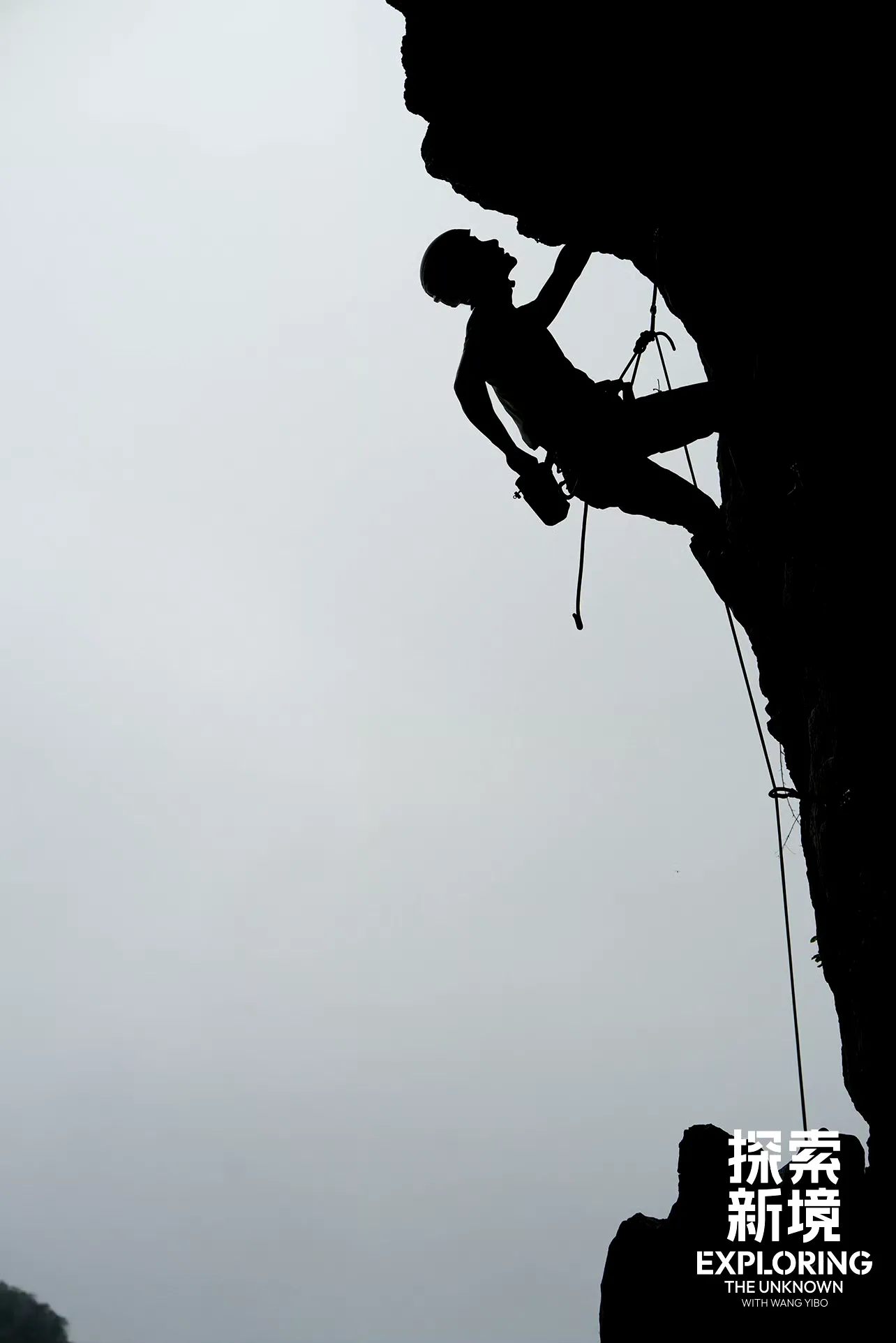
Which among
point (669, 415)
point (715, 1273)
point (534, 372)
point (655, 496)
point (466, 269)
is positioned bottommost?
point (715, 1273)

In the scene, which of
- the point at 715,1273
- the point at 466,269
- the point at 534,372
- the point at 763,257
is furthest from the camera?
the point at 466,269

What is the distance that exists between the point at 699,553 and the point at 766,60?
3023 millimetres

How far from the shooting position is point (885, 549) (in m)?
4.42

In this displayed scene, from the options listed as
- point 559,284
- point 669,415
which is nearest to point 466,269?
point 559,284

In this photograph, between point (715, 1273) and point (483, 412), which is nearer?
point (715, 1273)

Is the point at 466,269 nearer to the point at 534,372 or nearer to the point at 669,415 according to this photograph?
the point at 534,372

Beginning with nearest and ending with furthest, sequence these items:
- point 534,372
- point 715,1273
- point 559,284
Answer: point 715,1273, point 534,372, point 559,284

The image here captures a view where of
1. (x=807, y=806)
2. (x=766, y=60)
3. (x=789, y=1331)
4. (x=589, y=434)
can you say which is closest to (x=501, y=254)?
(x=589, y=434)

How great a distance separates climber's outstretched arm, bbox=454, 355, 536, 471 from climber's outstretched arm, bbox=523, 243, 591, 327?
1.83ft

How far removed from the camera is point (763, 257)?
529 centimetres

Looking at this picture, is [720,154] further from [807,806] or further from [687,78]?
[807,806]

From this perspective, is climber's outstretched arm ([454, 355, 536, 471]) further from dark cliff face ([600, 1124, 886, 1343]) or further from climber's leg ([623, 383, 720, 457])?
dark cliff face ([600, 1124, 886, 1343])

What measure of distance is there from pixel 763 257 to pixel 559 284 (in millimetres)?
1558

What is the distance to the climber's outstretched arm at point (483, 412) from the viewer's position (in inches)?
245
